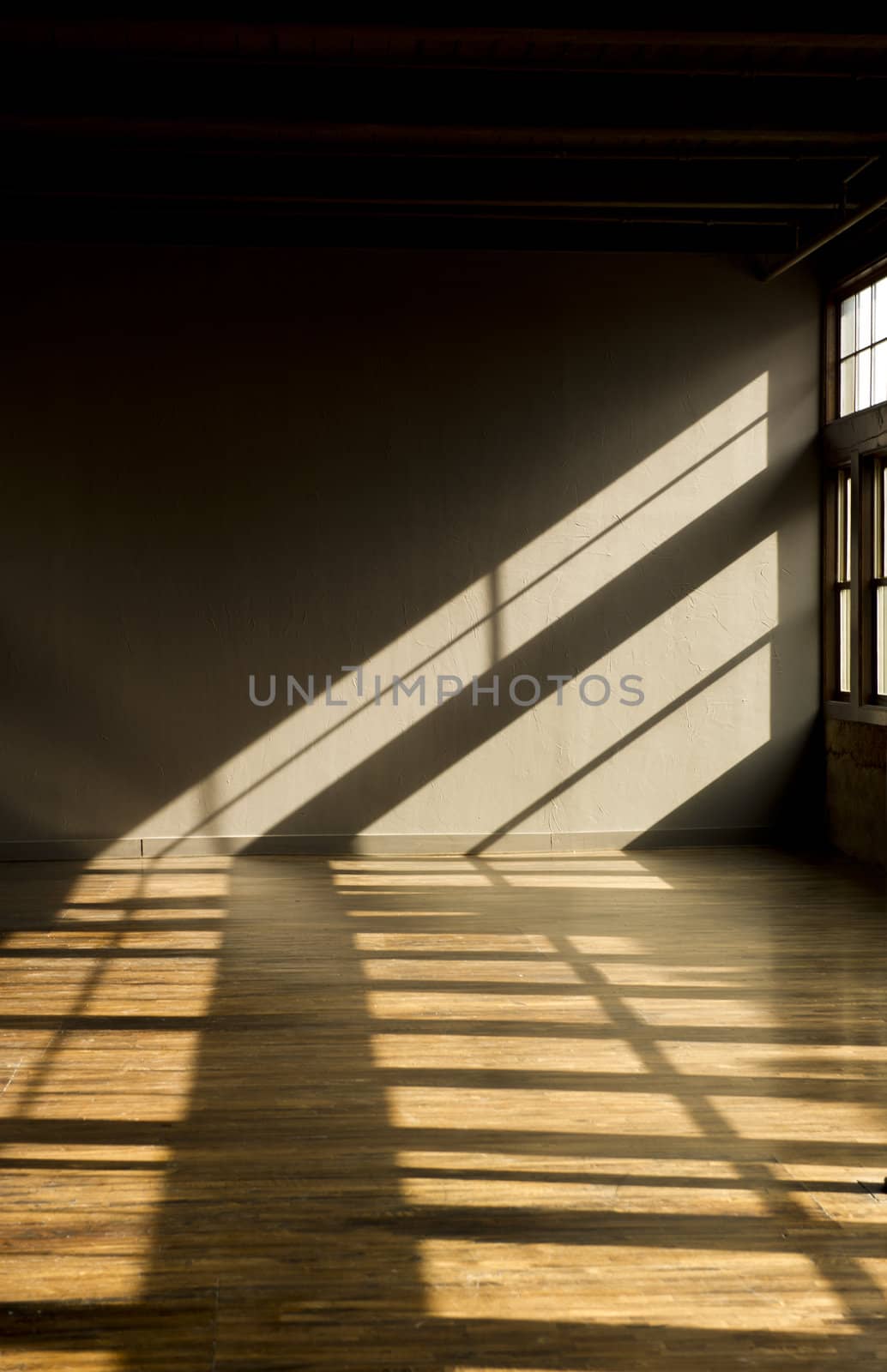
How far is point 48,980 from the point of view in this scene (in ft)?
17.9

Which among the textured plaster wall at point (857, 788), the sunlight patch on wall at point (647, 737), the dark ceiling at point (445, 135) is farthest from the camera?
the sunlight patch on wall at point (647, 737)

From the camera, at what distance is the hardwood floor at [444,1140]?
2.68m

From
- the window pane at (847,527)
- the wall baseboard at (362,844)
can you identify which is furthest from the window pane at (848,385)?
the wall baseboard at (362,844)

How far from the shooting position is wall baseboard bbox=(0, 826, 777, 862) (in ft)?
27.2

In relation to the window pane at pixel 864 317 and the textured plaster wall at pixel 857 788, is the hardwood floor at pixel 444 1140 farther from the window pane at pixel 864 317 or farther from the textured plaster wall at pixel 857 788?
the window pane at pixel 864 317

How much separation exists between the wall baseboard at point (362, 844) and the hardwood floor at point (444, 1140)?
1557 millimetres

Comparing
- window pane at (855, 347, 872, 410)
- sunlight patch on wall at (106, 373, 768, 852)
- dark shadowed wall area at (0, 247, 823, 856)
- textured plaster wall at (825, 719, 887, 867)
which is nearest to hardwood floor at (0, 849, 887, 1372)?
textured plaster wall at (825, 719, 887, 867)

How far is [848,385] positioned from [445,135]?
3385 millimetres

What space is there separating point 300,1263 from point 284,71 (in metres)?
5.22

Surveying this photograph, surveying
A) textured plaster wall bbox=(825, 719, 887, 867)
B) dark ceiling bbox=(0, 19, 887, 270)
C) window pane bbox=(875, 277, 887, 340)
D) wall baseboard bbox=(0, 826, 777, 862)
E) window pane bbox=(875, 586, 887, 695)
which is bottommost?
wall baseboard bbox=(0, 826, 777, 862)

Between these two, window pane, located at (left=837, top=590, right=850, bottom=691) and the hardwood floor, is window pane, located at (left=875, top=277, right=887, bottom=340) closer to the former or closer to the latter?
window pane, located at (left=837, top=590, right=850, bottom=691)

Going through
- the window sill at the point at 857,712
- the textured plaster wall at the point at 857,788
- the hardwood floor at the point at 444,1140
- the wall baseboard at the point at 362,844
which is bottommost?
the hardwood floor at the point at 444,1140

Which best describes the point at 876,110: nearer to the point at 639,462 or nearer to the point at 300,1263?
the point at 639,462

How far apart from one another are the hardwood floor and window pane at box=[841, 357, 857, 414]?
3.59m
